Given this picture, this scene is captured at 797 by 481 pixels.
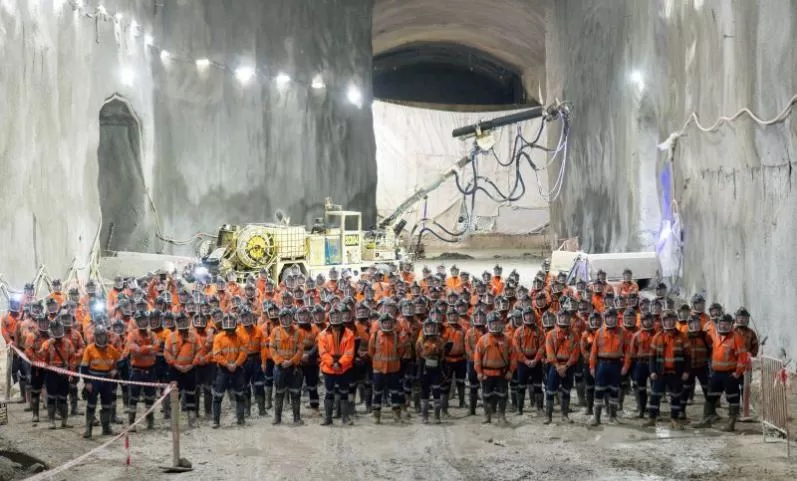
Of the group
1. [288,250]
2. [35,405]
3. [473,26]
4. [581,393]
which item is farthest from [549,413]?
[473,26]

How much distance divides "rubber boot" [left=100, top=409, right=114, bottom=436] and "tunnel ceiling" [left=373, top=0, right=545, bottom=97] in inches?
1155

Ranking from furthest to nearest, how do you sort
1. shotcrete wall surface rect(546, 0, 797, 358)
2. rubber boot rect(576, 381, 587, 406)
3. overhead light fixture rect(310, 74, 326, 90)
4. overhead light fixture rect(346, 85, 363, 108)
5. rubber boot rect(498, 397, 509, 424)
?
1. overhead light fixture rect(346, 85, 363, 108)
2. overhead light fixture rect(310, 74, 326, 90)
3. shotcrete wall surface rect(546, 0, 797, 358)
4. rubber boot rect(576, 381, 587, 406)
5. rubber boot rect(498, 397, 509, 424)

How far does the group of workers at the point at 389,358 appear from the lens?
1177cm

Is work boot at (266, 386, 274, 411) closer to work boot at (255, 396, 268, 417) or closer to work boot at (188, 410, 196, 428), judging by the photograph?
work boot at (255, 396, 268, 417)

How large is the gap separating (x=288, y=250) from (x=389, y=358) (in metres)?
11.7

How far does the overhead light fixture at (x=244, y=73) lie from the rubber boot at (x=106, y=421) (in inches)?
796

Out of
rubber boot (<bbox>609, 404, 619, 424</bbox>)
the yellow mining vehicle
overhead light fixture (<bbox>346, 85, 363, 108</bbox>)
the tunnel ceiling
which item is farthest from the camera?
the tunnel ceiling

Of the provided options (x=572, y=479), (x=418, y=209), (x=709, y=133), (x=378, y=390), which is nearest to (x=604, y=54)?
(x=709, y=133)

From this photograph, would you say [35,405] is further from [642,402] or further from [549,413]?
[642,402]

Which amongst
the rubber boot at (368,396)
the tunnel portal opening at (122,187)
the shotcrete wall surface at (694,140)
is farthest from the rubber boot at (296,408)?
the tunnel portal opening at (122,187)

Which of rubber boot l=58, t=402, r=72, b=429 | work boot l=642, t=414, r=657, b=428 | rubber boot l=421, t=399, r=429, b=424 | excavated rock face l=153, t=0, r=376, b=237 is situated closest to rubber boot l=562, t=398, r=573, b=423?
work boot l=642, t=414, r=657, b=428

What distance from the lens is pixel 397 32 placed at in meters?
44.2

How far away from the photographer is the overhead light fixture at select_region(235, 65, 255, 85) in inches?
1190

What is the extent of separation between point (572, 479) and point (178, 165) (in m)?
21.1
